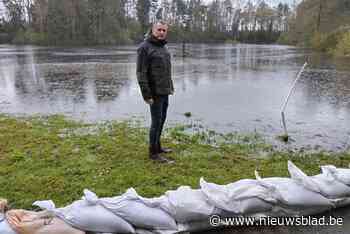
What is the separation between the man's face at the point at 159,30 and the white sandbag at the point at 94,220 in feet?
6.47

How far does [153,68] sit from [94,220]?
6.05 ft

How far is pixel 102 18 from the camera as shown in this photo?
177 feet

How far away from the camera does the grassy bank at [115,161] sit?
10.6ft

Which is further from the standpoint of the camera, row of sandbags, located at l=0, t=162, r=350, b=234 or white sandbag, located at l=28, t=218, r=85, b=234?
row of sandbags, located at l=0, t=162, r=350, b=234

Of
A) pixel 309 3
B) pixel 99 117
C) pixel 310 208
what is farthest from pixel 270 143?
pixel 309 3

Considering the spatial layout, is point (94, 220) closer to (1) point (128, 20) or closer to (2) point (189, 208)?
(2) point (189, 208)

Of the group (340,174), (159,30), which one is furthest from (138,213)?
(159,30)

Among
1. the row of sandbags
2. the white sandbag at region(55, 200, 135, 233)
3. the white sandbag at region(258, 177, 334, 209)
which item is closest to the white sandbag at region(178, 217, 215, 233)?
the row of sandbags

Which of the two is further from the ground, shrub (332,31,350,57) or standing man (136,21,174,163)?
shrub (332,31,350,57)

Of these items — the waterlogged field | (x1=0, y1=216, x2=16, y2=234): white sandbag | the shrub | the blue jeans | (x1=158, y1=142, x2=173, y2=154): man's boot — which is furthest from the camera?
the shrub

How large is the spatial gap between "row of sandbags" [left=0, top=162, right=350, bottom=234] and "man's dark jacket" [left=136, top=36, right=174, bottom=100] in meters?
1.35

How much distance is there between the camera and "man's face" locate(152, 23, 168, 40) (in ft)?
11.3

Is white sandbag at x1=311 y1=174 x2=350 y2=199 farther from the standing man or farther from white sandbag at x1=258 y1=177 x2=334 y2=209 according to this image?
the standing man

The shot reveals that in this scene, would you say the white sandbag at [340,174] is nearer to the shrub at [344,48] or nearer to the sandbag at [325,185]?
the sandbag at [325,185]
